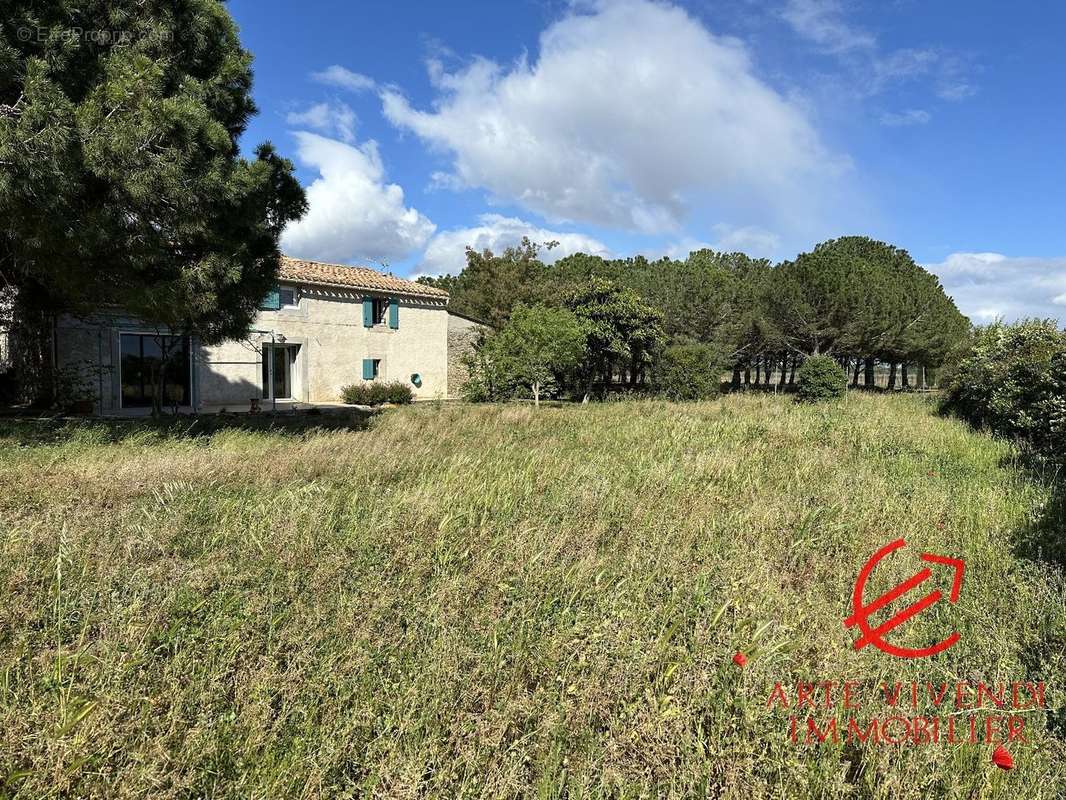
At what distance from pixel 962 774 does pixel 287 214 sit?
10094mm

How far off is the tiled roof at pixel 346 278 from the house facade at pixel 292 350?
44mm

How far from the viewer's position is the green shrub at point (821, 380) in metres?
17.6

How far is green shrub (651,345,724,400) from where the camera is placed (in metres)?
19.0

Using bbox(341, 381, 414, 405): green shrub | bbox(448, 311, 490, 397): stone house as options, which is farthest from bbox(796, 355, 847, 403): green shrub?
bbox(341, 381, 414, 405): green shrub

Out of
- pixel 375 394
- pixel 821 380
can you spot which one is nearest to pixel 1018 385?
pixel 821 380

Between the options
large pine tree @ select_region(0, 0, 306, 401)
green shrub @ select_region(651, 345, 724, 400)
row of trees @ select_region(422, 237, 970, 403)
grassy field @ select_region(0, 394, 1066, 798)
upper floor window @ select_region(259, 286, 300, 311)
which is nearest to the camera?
grassy field @ select_region(0, 394, 1066, 798)

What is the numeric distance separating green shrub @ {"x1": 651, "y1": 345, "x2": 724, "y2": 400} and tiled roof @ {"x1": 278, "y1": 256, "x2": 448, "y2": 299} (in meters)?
8.68

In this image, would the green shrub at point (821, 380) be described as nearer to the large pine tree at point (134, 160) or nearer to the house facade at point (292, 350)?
the house facade at point (292, 350)

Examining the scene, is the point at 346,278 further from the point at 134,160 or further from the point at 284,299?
the point at 134,160

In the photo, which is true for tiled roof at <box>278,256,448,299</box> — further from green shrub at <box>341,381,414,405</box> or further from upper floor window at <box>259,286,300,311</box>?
green shrub at <box>341,381,414,405</box>

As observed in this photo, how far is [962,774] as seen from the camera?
2.05 metres

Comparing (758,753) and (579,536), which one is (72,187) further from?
(758,753)

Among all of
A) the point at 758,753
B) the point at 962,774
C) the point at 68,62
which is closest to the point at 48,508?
the point at 758,753

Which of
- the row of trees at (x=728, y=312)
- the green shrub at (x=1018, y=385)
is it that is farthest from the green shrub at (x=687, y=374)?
the green shrub at (x=1018, y=385)
